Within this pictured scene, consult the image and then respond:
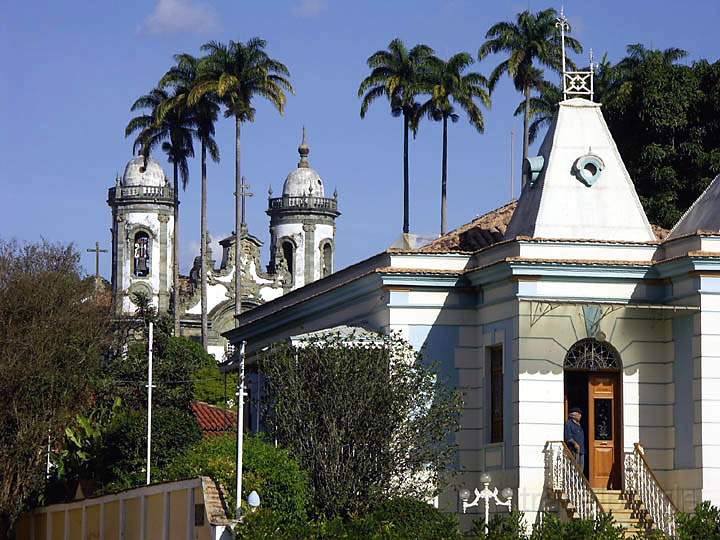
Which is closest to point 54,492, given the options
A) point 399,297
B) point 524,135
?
point 399,297

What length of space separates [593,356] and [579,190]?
326cm

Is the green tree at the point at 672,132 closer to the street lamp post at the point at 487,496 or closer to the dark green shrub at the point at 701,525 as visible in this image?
the street lamp post at the point at 487,496

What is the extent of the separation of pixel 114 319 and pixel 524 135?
70.3 feet

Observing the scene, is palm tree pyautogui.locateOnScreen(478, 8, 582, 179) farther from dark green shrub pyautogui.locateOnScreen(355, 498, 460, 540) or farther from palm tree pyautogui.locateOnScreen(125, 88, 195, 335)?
dark green shrub pyautogui.locateOnScreen(355, 498, 460, 540)

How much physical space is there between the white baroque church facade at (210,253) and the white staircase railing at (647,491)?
211ft

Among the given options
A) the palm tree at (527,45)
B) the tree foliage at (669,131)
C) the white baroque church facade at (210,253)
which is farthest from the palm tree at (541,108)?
the white baroque church facade at (210,253)

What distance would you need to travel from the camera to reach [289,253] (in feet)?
339

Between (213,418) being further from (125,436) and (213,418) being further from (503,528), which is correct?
A: (503,528)

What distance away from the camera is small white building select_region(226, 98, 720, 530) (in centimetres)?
2927

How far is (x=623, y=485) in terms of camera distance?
98.1 feet

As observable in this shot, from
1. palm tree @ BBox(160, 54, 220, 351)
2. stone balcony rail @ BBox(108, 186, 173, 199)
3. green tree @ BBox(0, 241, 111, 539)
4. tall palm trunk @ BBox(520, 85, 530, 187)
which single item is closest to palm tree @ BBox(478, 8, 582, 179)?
tall palm trunk @ BBox(520, 85, 530, 187)

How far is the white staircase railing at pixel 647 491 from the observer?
28656 millimetres

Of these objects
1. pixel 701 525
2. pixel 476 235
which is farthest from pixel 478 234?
pixel 701 525

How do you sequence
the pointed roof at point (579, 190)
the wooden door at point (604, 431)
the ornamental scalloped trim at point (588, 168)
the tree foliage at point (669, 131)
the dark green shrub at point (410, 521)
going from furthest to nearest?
the tree foliage at point (669, 131) → the ornamental scalloped trim at point (588, 168) → the pointed roof at point (579, 190) → the wooden door at point (604, 431) → the dark green shrub at point (410, 521)
